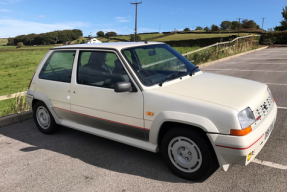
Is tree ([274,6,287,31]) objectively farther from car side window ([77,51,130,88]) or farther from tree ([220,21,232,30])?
tree ([220,21,232,30])

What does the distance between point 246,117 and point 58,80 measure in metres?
3.28

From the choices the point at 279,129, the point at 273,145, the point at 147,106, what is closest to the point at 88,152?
the point at 147,106

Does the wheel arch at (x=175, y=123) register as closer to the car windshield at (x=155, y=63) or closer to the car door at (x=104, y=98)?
the car door at (x=104, y=98)

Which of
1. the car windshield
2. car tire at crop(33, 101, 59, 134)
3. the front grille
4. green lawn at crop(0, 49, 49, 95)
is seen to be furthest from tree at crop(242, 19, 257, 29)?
car tire at crop(33, 101, 59, 134)

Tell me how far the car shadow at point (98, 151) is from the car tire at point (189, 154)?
16 centimetres

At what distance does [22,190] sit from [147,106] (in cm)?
198

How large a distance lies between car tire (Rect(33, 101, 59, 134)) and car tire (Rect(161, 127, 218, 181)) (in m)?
2.63

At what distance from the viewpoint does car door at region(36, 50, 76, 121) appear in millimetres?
4406

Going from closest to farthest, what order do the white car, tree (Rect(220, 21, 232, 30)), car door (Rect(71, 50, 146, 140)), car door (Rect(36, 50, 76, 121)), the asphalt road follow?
the white car < the asphalt road < car door (Rect(71, 50, 146, 140)) < car door (Rect(36, 50, 76, 121)) < tree (Rect(220, 21, 232, 30))

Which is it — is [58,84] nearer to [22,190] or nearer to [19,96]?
[22,190]

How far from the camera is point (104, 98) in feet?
12.5

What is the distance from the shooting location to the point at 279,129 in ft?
15.1

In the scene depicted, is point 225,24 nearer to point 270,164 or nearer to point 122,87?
point 270,164

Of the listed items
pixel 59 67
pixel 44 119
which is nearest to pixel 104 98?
pixel 59 67
